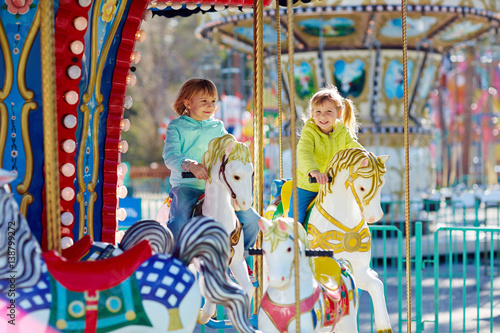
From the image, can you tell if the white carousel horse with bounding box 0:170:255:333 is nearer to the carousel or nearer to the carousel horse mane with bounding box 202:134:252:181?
the carousel

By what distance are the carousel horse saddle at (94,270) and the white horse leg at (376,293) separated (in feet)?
6.27

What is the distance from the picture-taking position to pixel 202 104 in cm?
400

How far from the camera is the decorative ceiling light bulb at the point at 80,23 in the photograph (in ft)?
9.33

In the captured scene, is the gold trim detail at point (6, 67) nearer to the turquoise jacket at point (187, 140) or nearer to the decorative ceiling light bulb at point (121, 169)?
the decorative ceiling light bulb at point (121, 169)

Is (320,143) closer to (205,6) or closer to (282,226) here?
(205,6)

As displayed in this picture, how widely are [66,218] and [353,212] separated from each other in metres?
1.76

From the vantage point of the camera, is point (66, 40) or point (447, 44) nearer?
point (66, 40)

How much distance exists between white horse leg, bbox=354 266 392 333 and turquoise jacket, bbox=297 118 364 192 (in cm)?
67

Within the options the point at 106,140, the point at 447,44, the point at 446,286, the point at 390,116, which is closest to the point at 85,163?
the point at 106,140

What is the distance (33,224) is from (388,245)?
6.99m

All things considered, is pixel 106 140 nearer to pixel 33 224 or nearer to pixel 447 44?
pixel 33 224

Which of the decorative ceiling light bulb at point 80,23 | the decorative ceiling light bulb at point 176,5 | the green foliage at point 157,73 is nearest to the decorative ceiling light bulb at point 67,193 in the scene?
the decorative ceiling light bulb at point 80,23

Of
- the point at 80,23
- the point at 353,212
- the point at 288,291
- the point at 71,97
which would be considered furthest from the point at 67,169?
the point at 353,212

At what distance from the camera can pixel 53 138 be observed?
236 centimetres
